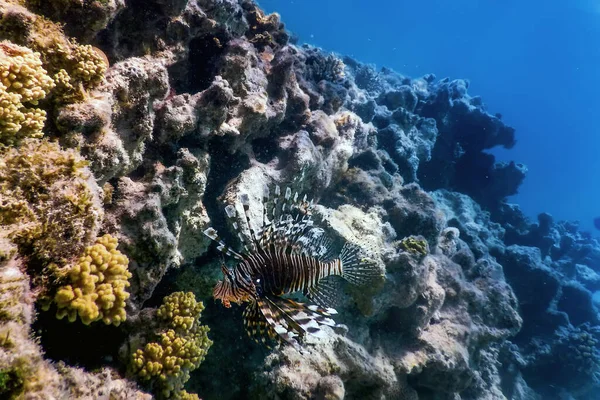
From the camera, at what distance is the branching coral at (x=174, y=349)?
8.71ft

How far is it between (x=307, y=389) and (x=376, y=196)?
13.1ft

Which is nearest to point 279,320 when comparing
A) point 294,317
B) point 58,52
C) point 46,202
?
point 294,317

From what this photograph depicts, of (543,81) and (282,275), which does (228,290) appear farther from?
(543,81)

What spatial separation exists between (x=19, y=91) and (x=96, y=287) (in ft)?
4.21

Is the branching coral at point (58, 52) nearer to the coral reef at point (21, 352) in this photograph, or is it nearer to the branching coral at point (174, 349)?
the coral reef at point (21, 352)

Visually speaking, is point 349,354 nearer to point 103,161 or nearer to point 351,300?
point 351,300

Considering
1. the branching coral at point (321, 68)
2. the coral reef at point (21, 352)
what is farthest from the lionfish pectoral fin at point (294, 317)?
the branching coral at point (321, 68)

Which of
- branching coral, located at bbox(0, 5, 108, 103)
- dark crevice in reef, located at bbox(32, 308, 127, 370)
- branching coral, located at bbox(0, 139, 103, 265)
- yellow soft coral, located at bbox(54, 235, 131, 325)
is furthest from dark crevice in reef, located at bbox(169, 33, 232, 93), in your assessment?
dark crevice in reef, located at bbox(32, 308, 127, 370)

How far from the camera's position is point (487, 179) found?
13.9 m

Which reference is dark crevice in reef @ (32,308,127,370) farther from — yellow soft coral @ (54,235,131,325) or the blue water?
the blue water

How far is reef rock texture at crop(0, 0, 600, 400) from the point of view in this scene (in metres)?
2.01

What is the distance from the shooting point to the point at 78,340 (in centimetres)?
246

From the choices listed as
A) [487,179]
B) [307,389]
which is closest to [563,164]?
[487,179]

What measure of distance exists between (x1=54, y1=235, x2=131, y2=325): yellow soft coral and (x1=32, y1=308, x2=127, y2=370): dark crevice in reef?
0.28m
